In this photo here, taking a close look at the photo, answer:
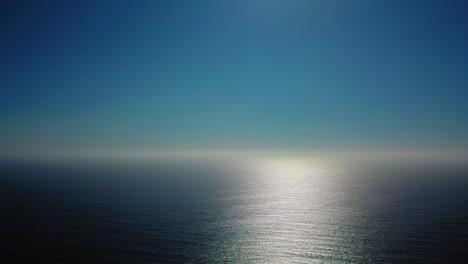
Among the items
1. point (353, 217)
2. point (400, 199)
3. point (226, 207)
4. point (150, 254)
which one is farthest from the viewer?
point (400, 199)

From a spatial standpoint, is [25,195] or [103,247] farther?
[25,195]

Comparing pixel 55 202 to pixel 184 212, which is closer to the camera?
pixel 184 212

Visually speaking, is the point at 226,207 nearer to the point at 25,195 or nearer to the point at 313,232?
the point at 313,232

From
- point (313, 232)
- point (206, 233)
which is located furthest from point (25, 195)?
point (313, 232)

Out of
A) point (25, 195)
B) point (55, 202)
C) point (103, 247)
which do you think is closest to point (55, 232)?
point (103, 247)

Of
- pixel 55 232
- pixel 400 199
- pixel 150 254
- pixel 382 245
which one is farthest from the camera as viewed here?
pixel 400 199

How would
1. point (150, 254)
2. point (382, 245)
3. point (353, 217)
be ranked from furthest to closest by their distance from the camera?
point (353, 217) → point (382, 245) → point (150, 254)

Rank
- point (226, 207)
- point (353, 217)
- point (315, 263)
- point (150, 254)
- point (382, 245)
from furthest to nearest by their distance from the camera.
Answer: point (226, 207) → point (353, 217) → point (382, 245) → point (150, 254) → point (315, 263)

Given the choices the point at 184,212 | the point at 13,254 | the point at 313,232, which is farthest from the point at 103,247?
the point at 313,232

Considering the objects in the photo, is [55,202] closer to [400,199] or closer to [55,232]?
[55,232]
